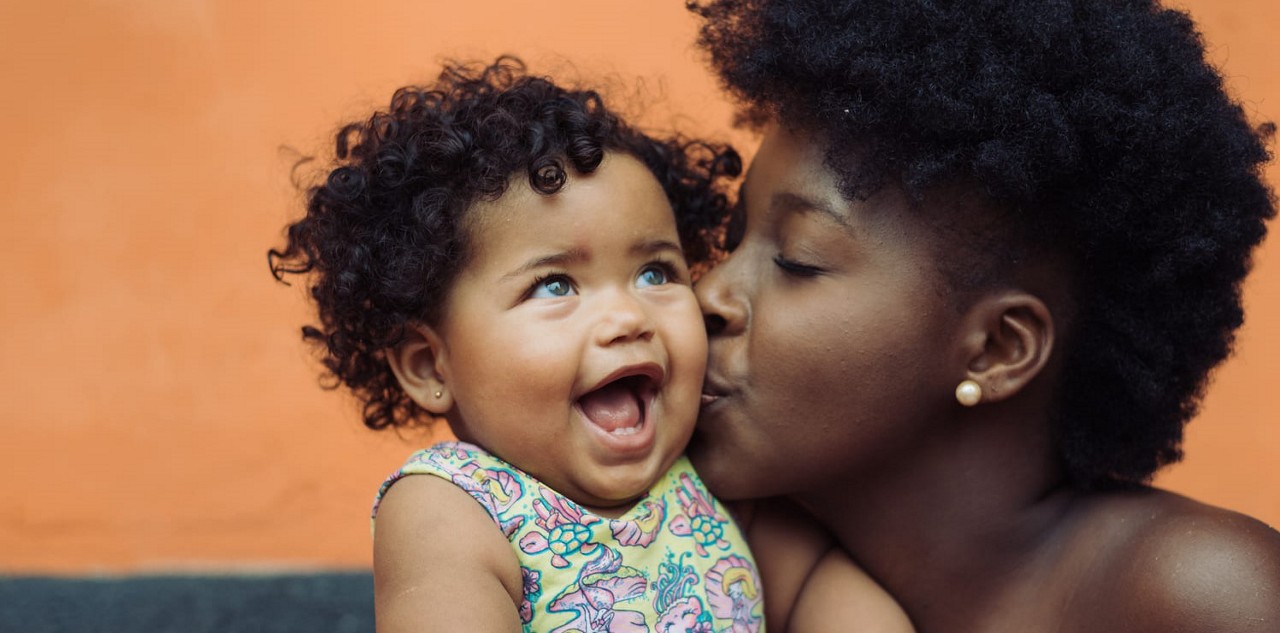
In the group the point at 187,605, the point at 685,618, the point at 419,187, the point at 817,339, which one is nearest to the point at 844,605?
the point at 685,618

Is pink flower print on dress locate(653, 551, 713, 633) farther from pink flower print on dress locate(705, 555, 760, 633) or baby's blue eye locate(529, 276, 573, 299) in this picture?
baby's blue eye locate(529, 276, 573, 299)

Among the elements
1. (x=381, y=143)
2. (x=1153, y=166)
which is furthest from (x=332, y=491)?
(x=1153, y=166)

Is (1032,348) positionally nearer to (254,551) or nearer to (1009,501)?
(1009,501)

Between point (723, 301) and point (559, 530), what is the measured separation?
437 millimetres

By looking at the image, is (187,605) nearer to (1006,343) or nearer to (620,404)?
(620,404)

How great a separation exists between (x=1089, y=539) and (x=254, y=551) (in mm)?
2239

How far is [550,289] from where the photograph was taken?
210 centimetres

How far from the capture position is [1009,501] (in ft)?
7.58

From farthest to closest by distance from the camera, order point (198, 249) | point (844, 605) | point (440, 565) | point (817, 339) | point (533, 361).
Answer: point (198, 249)
point (844, 605)
point (817, 339)
point (533, 361)
point (440, 565)

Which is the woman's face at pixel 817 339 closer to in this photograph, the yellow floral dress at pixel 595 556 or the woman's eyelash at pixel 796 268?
the woman's eyelash at pixel 796 268

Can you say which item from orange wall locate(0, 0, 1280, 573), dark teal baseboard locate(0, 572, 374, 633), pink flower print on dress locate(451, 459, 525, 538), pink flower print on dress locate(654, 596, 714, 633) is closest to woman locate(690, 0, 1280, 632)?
pink flower print on dress locate(654, 596, 714, 633)

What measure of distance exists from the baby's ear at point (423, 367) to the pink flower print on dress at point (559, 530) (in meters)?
0.23

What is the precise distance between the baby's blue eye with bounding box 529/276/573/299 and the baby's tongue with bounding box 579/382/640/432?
0.15m

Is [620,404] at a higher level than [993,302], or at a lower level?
lower
